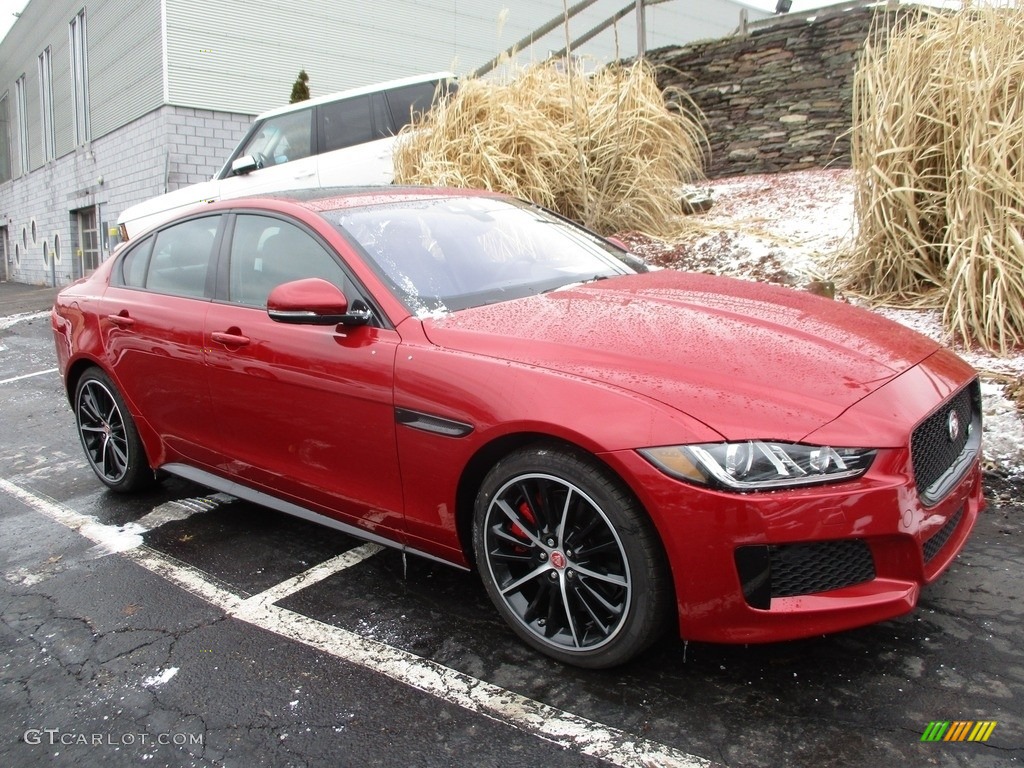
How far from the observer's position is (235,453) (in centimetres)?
374

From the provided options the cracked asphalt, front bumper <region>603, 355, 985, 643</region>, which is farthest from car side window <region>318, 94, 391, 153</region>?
front bumper <region>603, 355, 985, 643</region>

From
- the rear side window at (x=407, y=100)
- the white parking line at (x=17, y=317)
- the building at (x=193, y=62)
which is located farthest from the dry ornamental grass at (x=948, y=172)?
the white parking line at (x=17, y=317)

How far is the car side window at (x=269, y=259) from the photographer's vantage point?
11.3ft

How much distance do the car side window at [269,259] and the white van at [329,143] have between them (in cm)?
593

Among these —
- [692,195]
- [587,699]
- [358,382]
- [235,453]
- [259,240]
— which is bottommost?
[587,699]

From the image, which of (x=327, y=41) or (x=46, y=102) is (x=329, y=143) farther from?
(x=46, y=102)

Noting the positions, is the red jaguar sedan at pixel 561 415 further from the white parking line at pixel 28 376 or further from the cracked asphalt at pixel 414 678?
the white parking line at pixel 28 376

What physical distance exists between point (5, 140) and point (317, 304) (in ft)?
118

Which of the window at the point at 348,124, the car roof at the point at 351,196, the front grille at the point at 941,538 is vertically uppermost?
the window at the point at 348,124

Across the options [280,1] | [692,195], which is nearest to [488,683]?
[692,195]

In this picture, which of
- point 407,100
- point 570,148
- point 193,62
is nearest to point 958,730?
point 570,148

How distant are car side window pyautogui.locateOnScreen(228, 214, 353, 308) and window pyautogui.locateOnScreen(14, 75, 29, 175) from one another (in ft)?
97.7

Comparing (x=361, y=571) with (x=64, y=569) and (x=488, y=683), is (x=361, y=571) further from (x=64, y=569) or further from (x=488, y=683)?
(x=64, y=569)

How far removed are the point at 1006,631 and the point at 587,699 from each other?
56.8 inches
